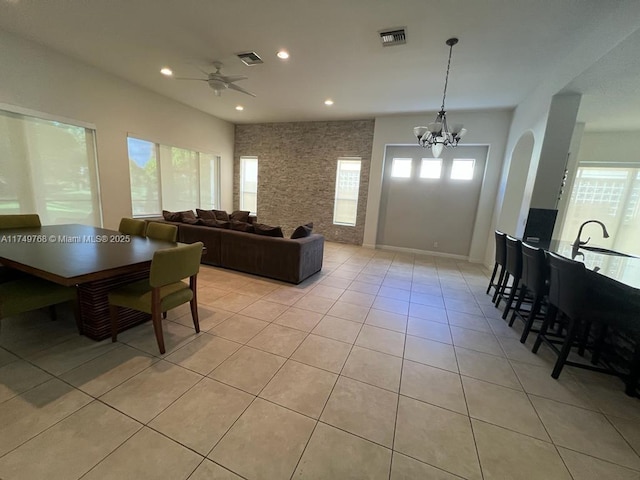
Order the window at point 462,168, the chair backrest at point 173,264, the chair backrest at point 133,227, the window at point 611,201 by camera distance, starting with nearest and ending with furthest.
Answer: the chair backrest at point 173,264 < the chair backrest at point 133,227 < the window at point 611,201 < the window at point 462,168

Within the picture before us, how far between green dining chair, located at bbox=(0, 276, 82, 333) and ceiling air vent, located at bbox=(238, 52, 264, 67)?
3.55 meters

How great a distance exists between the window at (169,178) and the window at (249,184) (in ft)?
2.59

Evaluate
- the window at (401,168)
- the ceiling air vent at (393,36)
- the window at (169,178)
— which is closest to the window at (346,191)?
the window at (401,168)

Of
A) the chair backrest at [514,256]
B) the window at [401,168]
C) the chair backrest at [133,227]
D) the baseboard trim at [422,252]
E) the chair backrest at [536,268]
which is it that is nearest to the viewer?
the chair backrest at [536,268]

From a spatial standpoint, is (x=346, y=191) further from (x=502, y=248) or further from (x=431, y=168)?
(x=502, y=248)

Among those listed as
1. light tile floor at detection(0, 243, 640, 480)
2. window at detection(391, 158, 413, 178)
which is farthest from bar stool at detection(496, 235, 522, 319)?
window at detection(391, 158, 413, 178)

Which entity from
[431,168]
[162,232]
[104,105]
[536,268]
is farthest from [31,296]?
[431,168]

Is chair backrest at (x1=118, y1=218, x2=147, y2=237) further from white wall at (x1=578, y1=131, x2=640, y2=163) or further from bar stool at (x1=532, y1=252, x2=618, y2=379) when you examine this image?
white wall at (x1=578, y1=131, x2=640, y2=163)

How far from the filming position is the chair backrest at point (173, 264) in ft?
6.09

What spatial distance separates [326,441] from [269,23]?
3.97m

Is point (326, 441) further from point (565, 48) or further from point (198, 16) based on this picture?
point (565, 48)

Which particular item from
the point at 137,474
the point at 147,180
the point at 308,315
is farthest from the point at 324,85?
the point at 137,474

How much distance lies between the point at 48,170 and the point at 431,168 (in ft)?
24.5

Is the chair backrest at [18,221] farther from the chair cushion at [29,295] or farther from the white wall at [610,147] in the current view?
the white wall at [610,147]
